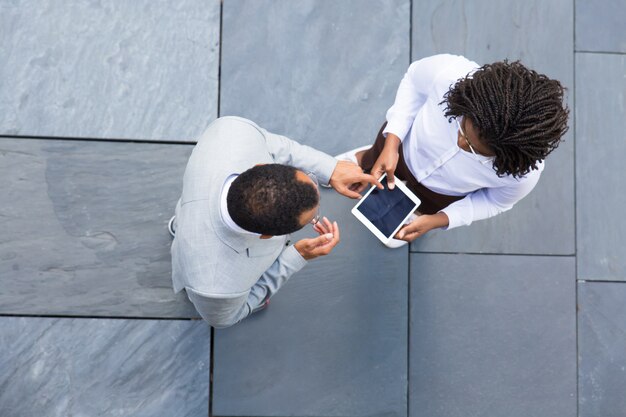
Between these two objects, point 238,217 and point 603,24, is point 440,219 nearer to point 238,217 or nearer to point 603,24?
point 238,217

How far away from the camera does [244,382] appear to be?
2.92m

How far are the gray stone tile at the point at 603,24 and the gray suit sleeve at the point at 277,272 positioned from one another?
2.24 meters

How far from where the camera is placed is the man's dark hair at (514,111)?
1.76 meters

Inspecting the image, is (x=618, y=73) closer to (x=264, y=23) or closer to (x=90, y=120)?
(x=264, y=23)

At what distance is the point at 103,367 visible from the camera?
287cm

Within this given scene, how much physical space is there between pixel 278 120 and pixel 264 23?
539 mm

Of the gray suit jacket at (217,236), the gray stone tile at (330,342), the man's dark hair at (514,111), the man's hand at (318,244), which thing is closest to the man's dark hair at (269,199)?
the gray suit jacket at (217,236)

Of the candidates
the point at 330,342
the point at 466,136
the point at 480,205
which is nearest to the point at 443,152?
the point at 466,136

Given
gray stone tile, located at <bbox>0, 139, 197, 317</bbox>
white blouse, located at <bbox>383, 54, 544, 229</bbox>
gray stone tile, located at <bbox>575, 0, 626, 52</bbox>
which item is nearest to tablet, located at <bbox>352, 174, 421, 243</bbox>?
white blouse, located at <bbox>383, 54, 544, 229</bbox>

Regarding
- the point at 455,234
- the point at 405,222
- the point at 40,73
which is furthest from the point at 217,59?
the point at 455,234

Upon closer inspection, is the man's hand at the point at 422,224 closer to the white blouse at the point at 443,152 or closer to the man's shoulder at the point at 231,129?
the white blouse at the point at 443,152

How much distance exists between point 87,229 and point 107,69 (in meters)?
0.85

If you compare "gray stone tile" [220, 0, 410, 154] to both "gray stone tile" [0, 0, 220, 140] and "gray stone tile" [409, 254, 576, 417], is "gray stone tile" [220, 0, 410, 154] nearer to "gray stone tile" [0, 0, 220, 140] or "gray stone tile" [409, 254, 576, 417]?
"gray stone tile" [0, 0, 220, 140]

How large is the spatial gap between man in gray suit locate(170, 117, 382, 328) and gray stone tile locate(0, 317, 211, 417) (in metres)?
0.87
